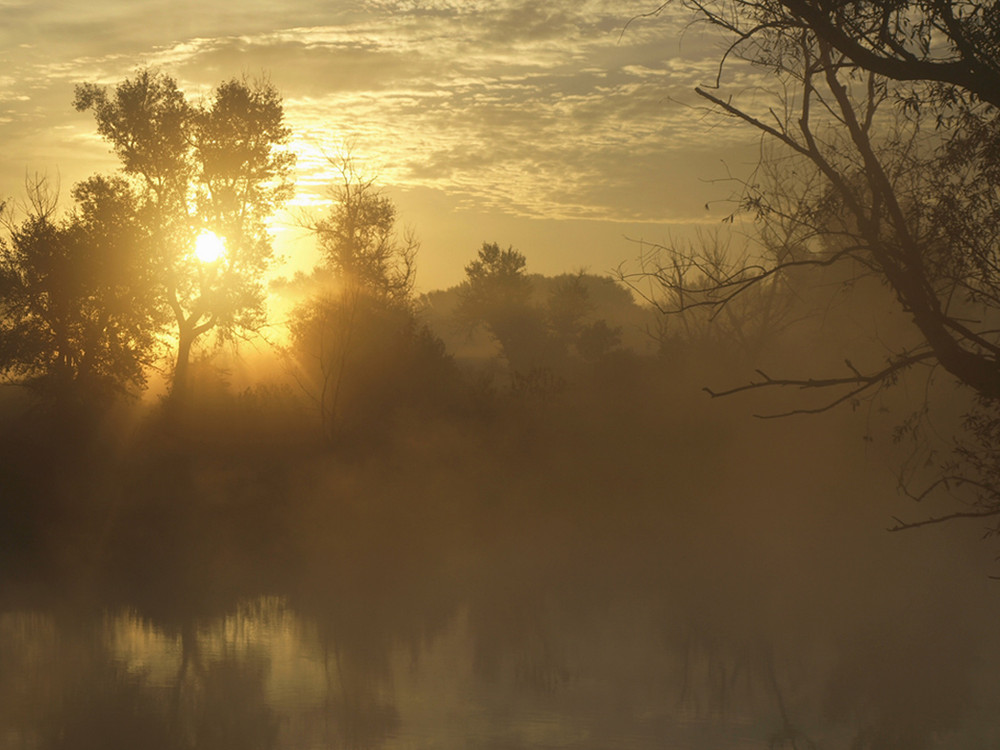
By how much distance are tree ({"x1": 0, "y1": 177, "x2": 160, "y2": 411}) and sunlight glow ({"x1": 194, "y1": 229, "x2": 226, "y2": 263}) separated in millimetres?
1895

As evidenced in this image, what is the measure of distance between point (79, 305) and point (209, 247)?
15.1ft

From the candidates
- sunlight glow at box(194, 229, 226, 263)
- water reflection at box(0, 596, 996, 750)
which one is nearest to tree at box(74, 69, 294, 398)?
sunlight glow at box(194, 229, 226, 263)

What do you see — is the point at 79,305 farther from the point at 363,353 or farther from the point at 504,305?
the point at 504,305

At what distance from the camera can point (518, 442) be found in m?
27.0

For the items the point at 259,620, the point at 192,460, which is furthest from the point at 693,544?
the point at 192,460

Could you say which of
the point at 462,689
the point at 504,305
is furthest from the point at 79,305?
the point at 504,305

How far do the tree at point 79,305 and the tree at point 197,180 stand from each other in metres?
1.03

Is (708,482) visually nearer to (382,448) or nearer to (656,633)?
(382,448)

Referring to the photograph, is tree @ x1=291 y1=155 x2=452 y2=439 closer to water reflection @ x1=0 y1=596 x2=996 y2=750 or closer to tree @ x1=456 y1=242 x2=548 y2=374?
water reflection @ x1=0 y1=596 x2=996 y2=750

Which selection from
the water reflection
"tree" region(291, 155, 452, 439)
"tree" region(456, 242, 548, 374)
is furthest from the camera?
"tree" region(456, 242, 548, 374)

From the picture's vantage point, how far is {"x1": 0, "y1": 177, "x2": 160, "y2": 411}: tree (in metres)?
28.3

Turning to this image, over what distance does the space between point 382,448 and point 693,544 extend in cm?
885

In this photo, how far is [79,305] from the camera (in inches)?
1138

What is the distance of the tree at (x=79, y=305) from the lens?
2831cm
